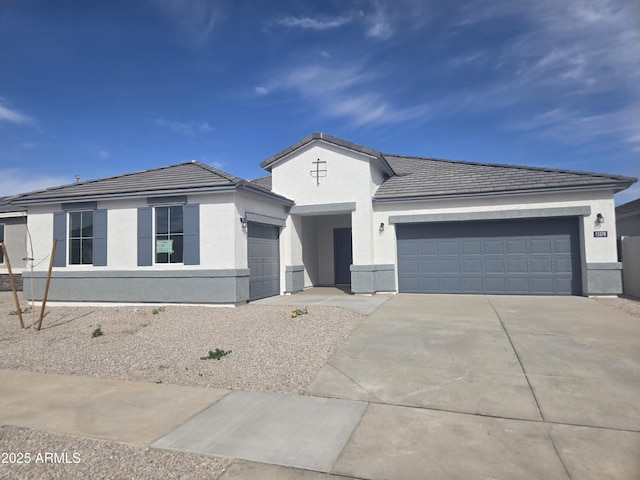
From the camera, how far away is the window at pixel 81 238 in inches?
506

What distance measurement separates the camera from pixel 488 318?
9031 mm

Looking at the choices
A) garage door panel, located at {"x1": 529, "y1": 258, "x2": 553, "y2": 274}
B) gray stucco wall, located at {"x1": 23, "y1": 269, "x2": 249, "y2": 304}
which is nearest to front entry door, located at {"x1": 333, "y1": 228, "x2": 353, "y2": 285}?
gray stucco wall, located at {"x1": 23, "y1": 269, "x2": 249, "y2": 304}

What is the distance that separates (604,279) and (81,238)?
53.8 ft

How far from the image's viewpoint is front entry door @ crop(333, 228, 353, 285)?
17.7 meters

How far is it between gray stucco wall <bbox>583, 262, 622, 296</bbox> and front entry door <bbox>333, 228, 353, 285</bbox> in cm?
874

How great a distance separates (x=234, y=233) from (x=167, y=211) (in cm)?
236

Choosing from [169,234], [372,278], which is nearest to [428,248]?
[372,278]

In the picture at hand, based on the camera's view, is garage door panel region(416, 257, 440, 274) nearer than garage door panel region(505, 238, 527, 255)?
No

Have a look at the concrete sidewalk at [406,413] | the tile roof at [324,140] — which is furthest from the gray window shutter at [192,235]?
the concrete sidewalk at [406,413]

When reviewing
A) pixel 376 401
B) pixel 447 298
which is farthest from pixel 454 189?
pixel 376 401

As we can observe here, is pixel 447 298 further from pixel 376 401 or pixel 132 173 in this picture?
pixel 132 173

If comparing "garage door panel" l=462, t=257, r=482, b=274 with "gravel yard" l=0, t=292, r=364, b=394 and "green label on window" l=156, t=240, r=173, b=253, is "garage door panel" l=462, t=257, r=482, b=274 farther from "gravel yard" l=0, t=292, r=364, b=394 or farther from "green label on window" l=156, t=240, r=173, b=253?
"green label on window" l=156, t=240, r=173, b=253

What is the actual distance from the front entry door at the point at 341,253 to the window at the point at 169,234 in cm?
746

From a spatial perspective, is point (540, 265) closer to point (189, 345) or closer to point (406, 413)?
point (406, 413)
